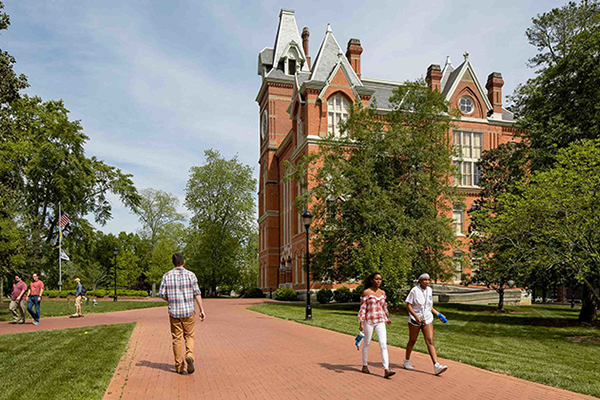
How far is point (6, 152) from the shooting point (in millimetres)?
22203

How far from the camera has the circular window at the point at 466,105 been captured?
47031mm

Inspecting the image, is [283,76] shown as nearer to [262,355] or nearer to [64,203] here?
[64,203]

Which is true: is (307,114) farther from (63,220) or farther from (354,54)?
(63,220)

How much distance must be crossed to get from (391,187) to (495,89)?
85.4ft

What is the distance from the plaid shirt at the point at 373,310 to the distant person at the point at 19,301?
13957 millimetres

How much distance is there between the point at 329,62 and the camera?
4253cm

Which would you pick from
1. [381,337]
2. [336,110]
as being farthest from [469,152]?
[381,337]

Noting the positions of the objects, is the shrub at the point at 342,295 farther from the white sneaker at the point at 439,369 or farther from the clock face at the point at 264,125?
the white sneaker at the point at 439,369

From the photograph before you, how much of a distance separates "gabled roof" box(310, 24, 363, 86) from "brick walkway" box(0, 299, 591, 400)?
30732 mm

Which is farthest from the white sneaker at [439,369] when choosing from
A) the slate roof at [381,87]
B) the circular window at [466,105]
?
the circular window at [466,105]

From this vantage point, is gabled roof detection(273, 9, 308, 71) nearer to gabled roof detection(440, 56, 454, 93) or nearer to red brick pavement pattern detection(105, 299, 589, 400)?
gabled roof detection(440, 56, 454, 93)

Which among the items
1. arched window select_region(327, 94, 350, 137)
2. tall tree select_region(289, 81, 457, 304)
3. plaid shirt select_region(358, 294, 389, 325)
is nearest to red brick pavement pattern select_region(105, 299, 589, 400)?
plaid shirt select_region(358, 294, 389, 325)

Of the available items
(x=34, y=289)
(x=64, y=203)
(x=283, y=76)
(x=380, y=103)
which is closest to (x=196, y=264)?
(x=64, y=203)

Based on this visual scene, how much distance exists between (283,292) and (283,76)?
22.7m
